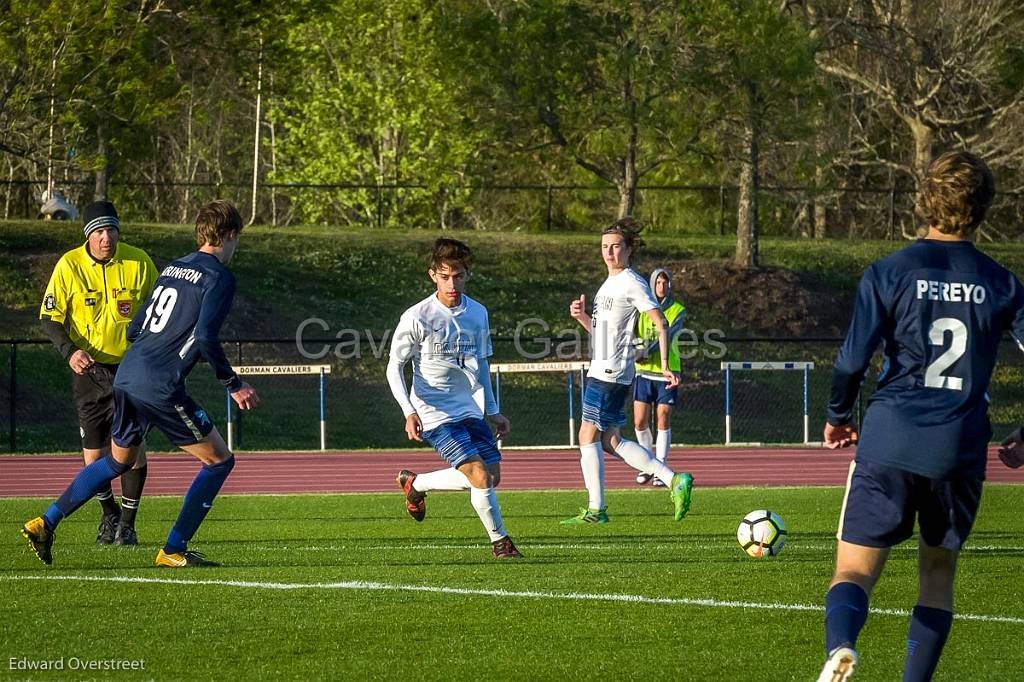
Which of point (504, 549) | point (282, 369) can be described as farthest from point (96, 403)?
point (282, 369)

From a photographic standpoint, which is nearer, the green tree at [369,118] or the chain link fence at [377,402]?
the chain link fence at [377,402]

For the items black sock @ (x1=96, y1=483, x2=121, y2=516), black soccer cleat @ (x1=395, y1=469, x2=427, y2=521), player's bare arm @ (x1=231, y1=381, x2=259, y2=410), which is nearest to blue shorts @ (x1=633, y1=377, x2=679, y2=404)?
black soccer cleat @ (x1=395, y1=469, x2=427, y2=521)

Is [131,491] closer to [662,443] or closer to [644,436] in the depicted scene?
[644,436]

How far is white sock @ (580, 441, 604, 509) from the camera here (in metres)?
11.2

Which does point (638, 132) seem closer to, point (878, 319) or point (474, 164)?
point (474, 164)

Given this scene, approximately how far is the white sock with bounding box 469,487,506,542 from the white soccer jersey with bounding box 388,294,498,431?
467mm

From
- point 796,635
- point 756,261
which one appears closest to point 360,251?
point 756,261

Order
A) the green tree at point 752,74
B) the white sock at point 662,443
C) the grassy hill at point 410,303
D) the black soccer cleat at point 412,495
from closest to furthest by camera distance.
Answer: the black soccer cleat at point 412,495 < the white sock at point 662,443 < the grassy hill at point 410,303 < the green tree at point 752,74

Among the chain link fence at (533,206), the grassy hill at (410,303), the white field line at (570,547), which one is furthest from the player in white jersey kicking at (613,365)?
the chain link fence at (533,206)

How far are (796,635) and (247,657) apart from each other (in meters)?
2.44

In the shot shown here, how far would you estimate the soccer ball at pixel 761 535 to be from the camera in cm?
920

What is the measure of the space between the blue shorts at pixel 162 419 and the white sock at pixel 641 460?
363 cm

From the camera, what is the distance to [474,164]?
39.4 metres

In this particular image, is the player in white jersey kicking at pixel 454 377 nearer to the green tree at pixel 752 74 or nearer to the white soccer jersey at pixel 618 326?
the white soccer jersey at pixel 618 326
